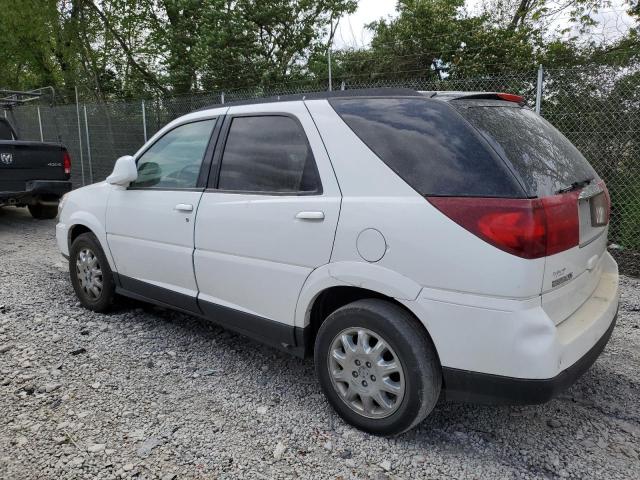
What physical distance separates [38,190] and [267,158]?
6.49 m

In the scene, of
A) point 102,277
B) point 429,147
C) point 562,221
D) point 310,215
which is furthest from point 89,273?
point 562,221

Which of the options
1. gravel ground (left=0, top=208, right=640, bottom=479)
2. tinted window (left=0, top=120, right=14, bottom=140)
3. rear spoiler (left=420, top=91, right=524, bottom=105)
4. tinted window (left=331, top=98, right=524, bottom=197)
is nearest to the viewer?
tinted window (left=331, top=98, right=524, bottom=197)

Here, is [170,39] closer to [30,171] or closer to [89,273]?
[30,171]

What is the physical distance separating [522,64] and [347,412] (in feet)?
32.9

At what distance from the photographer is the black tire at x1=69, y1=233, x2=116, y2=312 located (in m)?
4.23

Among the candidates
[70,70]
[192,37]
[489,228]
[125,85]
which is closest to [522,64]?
[192,37]

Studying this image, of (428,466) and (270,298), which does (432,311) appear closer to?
(428,466)

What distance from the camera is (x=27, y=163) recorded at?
7.91 m

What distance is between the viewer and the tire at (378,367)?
2371 millimetres

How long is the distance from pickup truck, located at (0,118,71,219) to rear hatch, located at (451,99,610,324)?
7598mm

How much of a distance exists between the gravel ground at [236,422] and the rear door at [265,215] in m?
0.49

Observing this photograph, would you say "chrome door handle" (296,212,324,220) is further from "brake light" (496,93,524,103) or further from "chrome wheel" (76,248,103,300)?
"chrome wheel" (76,248,103,300)

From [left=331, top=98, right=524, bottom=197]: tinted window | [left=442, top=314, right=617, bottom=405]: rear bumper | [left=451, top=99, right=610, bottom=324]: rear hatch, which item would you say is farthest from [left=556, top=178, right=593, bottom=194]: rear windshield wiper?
[left=442, top=314, right=617, bottom=405]: rear bumper

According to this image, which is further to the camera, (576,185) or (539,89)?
(539,89)
